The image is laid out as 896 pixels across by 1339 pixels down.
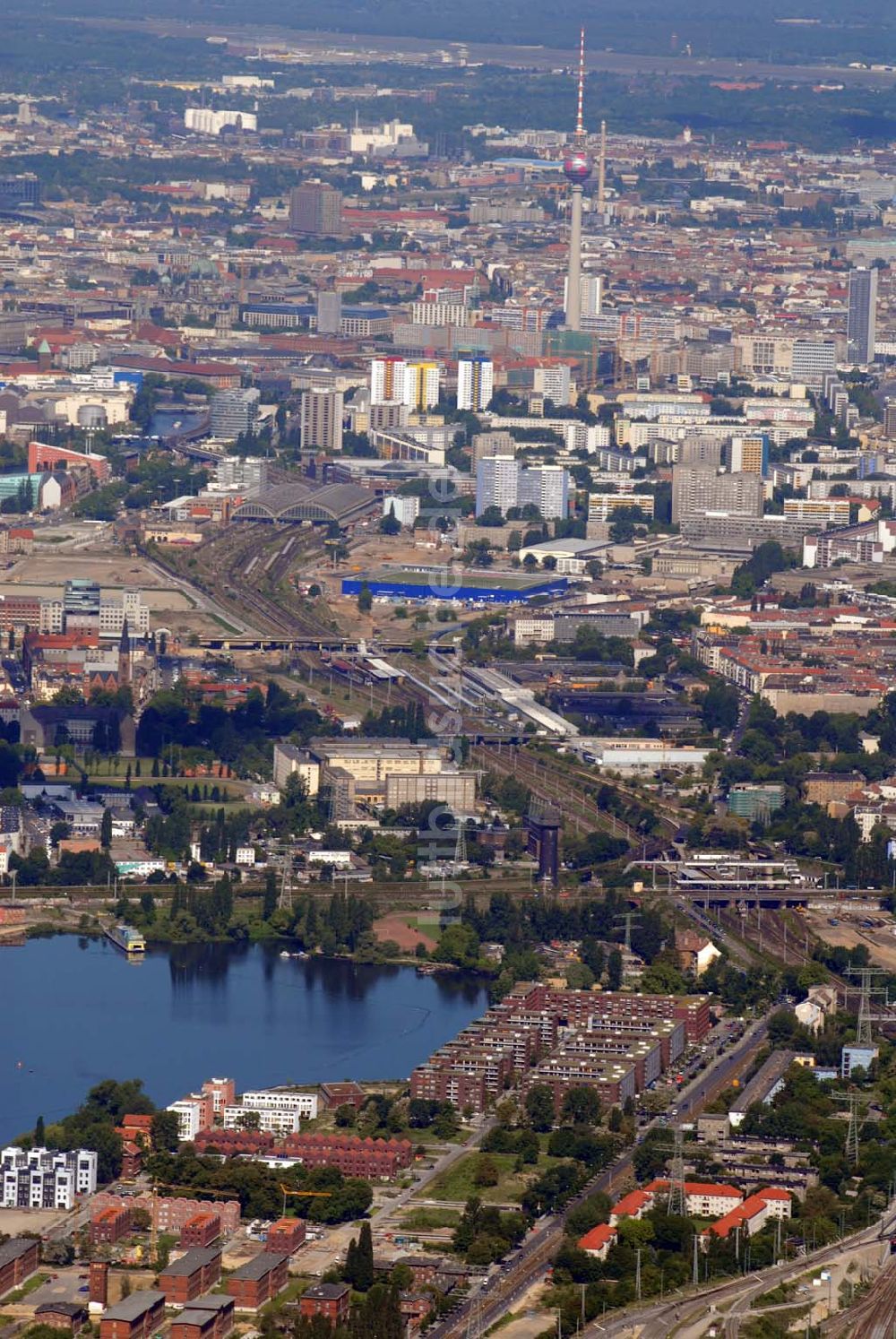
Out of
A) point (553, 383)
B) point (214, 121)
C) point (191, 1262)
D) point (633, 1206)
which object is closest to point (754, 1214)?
point (633, 1206)

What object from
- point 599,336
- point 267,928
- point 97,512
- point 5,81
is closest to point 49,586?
point 97,512

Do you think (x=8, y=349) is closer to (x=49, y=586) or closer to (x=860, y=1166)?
(x=49, y=586)

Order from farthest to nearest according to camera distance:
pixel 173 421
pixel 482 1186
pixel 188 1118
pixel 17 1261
Result: pixel 173 421 < pixel 188 1118 < pixel 482 1186 < pixel 17 1261

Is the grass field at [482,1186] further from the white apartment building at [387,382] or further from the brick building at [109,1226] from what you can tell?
the white apartment building at [387,382]

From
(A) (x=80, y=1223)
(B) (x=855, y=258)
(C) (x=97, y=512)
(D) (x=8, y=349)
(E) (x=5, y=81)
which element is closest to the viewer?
(A) (x=80, y=1223)

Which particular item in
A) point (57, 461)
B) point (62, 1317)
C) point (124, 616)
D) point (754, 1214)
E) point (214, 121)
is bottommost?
point (62, 1317)

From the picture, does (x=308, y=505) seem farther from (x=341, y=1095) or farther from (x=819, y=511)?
(x=341, y=1095)
